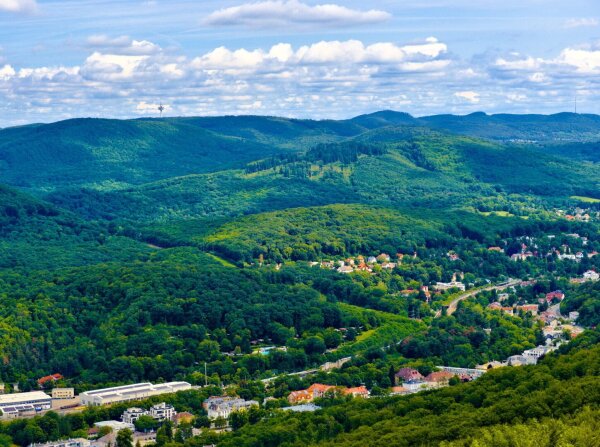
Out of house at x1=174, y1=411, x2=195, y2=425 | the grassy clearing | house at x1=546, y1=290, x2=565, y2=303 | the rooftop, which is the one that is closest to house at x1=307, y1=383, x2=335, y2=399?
house at x1=174, y1=411, x2=195, y2=425

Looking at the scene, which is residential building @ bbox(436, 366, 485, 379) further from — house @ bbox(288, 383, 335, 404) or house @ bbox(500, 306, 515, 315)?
house @ bbox(500, 306, 515, 315)

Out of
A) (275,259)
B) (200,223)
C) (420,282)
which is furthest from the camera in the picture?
(200,223)

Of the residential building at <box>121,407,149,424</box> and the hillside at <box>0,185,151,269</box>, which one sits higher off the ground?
the hillside at <box>0,185,151,269</box>

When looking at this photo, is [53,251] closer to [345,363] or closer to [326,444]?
[345,363]

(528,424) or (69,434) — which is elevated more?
(528,424)

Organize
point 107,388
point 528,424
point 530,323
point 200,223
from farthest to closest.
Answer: point 200,223, point 530,323, point 107,388, point 528,424

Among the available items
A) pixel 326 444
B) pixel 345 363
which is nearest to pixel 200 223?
pixel 345 363
